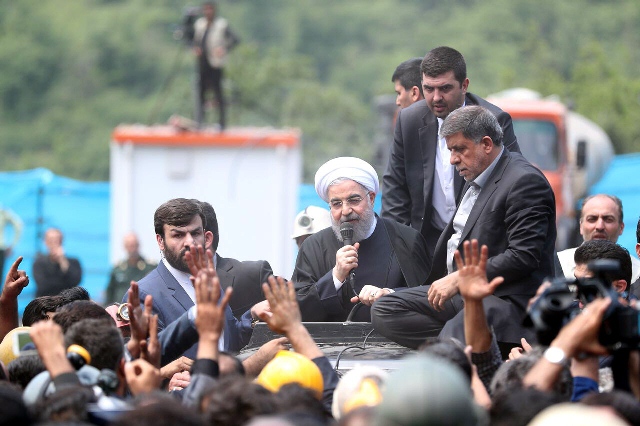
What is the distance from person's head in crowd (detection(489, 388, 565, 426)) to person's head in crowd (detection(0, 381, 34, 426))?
1.50 metres

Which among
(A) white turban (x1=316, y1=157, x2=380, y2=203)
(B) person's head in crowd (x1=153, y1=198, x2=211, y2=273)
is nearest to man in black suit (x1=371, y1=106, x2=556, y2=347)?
(A) white turban (x1=316, y1=157, x2=380, y2=203)

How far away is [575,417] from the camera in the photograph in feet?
11.8

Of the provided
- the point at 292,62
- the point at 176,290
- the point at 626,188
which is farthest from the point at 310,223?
the point at 292,62

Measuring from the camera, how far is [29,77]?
136ft

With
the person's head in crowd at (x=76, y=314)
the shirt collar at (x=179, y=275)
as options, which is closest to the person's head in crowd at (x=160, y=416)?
the person's head in crowd at (x=76, y=314)

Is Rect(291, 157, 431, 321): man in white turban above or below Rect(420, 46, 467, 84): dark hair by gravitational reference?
below

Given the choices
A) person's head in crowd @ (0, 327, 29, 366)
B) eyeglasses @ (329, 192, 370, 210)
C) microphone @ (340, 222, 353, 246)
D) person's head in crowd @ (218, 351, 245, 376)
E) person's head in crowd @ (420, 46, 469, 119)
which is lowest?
person's head in crowd @ (0, 327, 29, 366)

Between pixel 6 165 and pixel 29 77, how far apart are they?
6609mm

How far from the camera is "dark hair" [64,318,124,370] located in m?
4.91

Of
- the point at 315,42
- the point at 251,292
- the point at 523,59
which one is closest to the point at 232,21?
the point at 315,42

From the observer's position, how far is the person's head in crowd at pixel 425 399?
3.60 m

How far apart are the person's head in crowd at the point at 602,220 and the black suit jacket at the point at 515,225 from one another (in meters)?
1.89

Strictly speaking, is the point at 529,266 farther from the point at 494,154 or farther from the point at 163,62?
the point at 163,62

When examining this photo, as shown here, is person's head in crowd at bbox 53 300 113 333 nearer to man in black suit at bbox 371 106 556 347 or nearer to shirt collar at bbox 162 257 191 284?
shirt collar at bbox 162 257 191 284
